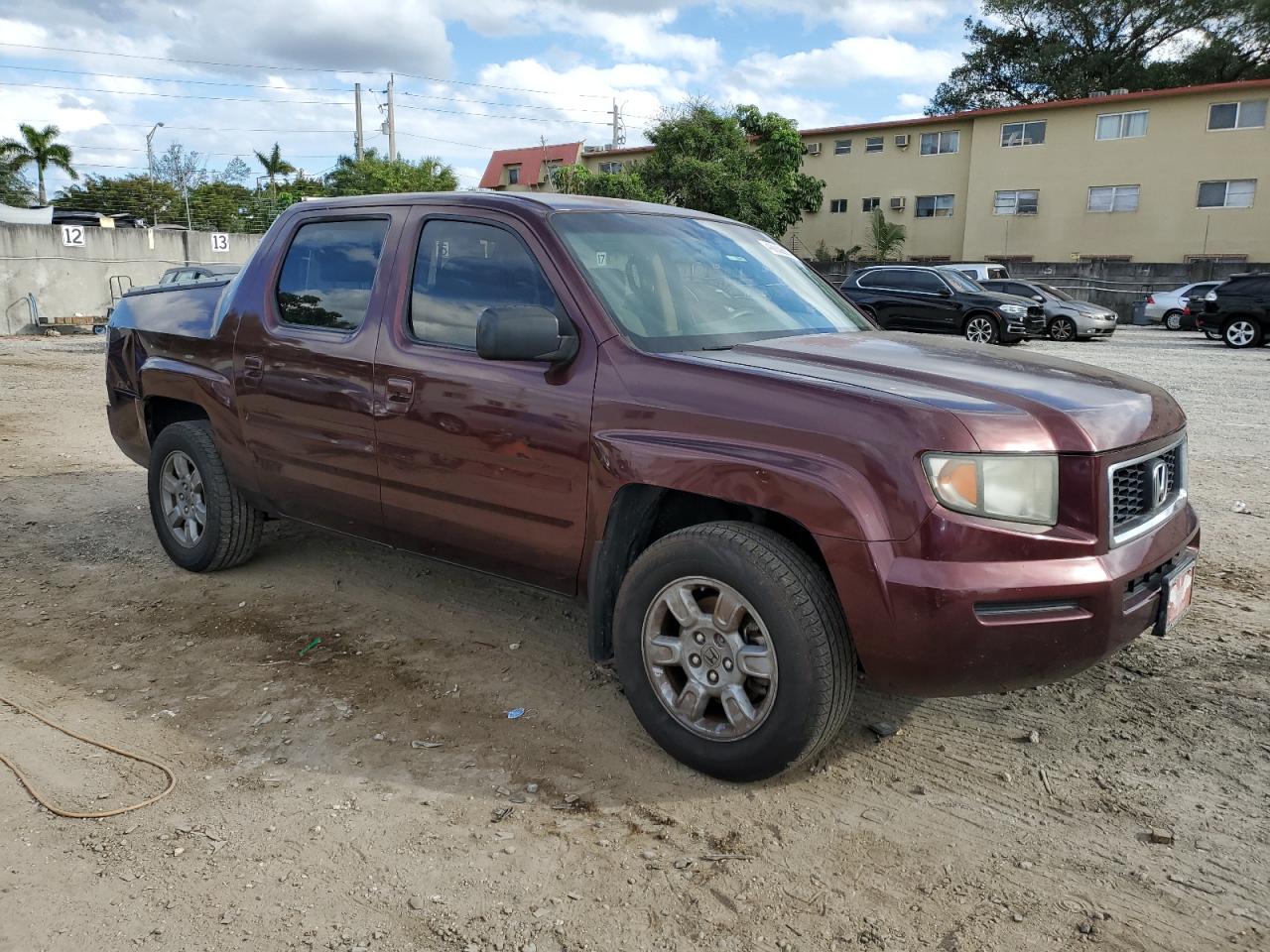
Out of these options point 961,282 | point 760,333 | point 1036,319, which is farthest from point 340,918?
point 1036,319

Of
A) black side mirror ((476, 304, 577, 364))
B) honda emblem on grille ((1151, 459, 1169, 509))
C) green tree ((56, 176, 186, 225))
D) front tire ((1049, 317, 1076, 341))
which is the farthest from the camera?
green tree ((56, 176, 186, 225))

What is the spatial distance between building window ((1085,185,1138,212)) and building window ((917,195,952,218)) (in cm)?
583

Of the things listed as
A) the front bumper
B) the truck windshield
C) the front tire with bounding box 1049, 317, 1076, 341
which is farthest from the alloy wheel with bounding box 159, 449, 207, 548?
the front tire with bounding box 1049, 317, 1076, 341

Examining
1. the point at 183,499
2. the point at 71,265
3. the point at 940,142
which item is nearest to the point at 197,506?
the point at 183,499

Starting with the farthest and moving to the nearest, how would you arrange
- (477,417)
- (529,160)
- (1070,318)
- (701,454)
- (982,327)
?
(529,160) < (1070,318) < (982,327) < (477,417) < (701,454)

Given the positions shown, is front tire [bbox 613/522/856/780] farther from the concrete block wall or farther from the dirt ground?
the concrete block wall

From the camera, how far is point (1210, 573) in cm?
500

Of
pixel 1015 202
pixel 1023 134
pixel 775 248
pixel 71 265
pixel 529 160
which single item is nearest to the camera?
pixel 775 248

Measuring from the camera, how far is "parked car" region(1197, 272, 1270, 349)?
1888cm

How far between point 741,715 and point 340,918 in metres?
1.25

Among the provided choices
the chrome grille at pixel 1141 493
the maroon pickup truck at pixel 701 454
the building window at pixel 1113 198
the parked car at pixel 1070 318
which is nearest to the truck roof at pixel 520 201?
the maroon pickup truck at pixel 701 454

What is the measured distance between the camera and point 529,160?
196 ft

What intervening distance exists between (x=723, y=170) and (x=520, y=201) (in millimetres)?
37515

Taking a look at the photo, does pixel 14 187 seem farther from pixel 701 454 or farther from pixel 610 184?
pixel 701 454
